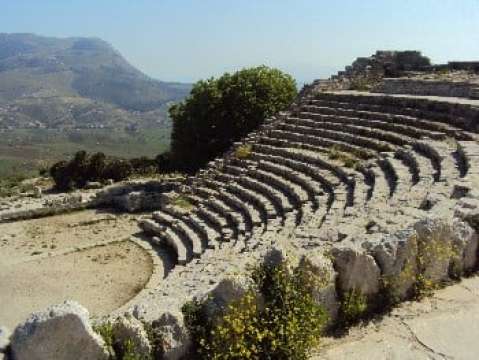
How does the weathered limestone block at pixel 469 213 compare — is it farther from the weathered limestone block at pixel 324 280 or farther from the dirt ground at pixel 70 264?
the dirt ground at pixel 70 264

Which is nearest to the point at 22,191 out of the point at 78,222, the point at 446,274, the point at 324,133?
the point at 78,222

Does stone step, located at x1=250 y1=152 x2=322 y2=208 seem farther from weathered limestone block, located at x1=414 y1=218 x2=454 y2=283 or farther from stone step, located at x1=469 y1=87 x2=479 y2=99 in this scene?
stone step, located at x1=469 y1=87 x2=479 y2=99

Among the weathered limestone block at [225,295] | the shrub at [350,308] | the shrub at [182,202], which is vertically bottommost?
the shrub at [182,202]

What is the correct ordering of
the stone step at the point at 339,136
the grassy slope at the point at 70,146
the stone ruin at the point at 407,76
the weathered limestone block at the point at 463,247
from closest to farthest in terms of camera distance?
the weathered limestone block at the point at 463,247, the stone step at the point at 339,136, the stone ruin at the point at 407,76, the grassy slope at the point at 70,146

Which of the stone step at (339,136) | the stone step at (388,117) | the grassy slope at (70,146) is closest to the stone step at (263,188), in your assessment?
the stone step at (339,136)

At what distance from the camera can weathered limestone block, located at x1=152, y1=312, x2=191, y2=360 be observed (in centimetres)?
558

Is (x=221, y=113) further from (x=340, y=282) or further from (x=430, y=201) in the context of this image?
(x=340, y=282)

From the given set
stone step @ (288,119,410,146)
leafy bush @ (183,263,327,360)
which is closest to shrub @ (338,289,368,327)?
leafy bush @ (183,263,327,360)

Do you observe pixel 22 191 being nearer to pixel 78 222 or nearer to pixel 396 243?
pixel 78 222

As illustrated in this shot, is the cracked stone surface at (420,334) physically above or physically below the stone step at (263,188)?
above

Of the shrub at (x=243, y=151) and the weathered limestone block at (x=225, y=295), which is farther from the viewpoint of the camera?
the shrub at (x=243, y=151)

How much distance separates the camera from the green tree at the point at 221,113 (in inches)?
1118

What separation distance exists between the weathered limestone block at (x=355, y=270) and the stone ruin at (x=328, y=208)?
0.01 m

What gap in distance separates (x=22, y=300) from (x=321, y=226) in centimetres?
779
